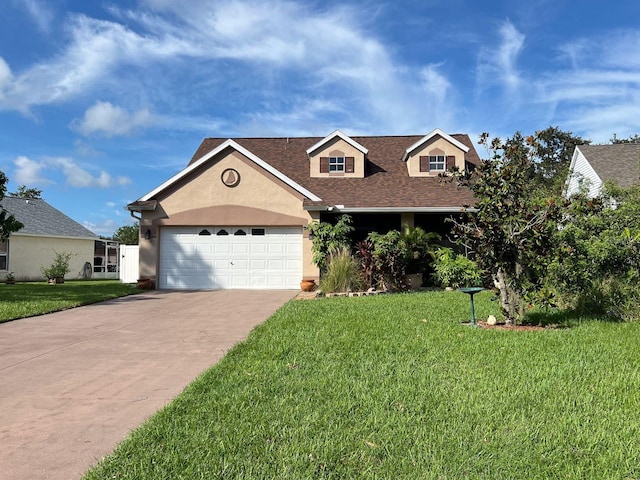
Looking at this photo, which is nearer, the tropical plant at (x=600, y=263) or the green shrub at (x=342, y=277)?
the tropical plant at (x=600, y=263)

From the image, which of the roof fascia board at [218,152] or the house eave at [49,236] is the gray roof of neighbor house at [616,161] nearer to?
the roof fascia board at [218,152]

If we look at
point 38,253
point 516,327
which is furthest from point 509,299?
point 38,253

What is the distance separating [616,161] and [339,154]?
14.2m

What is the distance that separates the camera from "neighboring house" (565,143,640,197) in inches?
837

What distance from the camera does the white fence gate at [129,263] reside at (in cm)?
2031

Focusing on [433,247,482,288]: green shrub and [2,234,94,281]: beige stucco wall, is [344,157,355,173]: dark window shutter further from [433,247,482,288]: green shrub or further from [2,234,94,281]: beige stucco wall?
[2,234,94,281]: beige stucco wall

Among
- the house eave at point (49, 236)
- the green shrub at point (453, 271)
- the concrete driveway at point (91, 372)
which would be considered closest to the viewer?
the concrete driveway at point (91, 372)

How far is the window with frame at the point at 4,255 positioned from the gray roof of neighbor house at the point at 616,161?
29453 millimetres

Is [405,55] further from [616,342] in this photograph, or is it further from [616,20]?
[616,342]

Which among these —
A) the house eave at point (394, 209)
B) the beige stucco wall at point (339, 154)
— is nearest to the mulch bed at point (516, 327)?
the house eave at point (394, 209)

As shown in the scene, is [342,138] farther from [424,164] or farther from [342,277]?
[342,277]

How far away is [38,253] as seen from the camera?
2586 centimetres

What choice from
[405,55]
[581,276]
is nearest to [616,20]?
[405,55]

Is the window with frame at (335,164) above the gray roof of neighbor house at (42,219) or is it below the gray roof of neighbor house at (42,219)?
above
